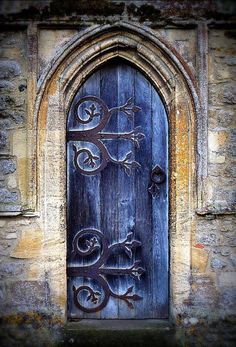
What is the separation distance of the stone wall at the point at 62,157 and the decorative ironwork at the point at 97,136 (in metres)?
0.24

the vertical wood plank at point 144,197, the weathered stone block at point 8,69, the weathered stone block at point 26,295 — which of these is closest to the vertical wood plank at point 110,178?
the vertical wood plank at point 144,197

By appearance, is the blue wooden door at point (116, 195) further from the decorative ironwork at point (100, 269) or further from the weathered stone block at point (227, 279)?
the weathered stone block at point (227, 279)

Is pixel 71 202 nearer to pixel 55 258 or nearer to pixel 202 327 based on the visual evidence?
pixel 55 258

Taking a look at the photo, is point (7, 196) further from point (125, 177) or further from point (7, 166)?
point (125, 177)

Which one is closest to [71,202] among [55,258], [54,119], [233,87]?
[55,258]

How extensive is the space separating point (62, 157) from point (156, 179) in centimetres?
85

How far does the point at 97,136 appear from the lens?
3.71 m

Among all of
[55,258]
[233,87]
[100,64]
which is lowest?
[55,258]

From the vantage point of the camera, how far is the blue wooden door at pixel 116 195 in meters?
3.71

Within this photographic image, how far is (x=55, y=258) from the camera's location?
3.56 meters

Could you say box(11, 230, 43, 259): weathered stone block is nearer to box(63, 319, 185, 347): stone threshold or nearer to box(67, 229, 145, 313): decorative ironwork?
box(67, 229, 145, 313): decorative ironwork

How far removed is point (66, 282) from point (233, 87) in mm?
2193

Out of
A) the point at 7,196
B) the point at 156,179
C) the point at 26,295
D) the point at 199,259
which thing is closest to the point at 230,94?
the point at 156,179

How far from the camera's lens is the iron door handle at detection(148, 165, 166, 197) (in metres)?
3.70
